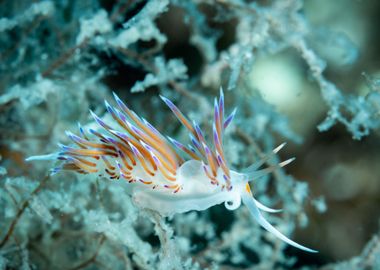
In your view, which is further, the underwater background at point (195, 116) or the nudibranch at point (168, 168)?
the underwater background at point (195, 116)

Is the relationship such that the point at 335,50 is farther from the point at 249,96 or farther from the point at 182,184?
the point at 182,184

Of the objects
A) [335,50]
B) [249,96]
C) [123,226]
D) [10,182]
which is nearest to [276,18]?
[249,96]

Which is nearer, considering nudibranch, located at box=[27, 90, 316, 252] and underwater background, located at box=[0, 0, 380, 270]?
nudibranch, located at box=[27, 90, 316, 252]

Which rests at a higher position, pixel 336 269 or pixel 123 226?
pixel 123 226

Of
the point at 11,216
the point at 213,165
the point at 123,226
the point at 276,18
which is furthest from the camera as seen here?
the point at 276,18
